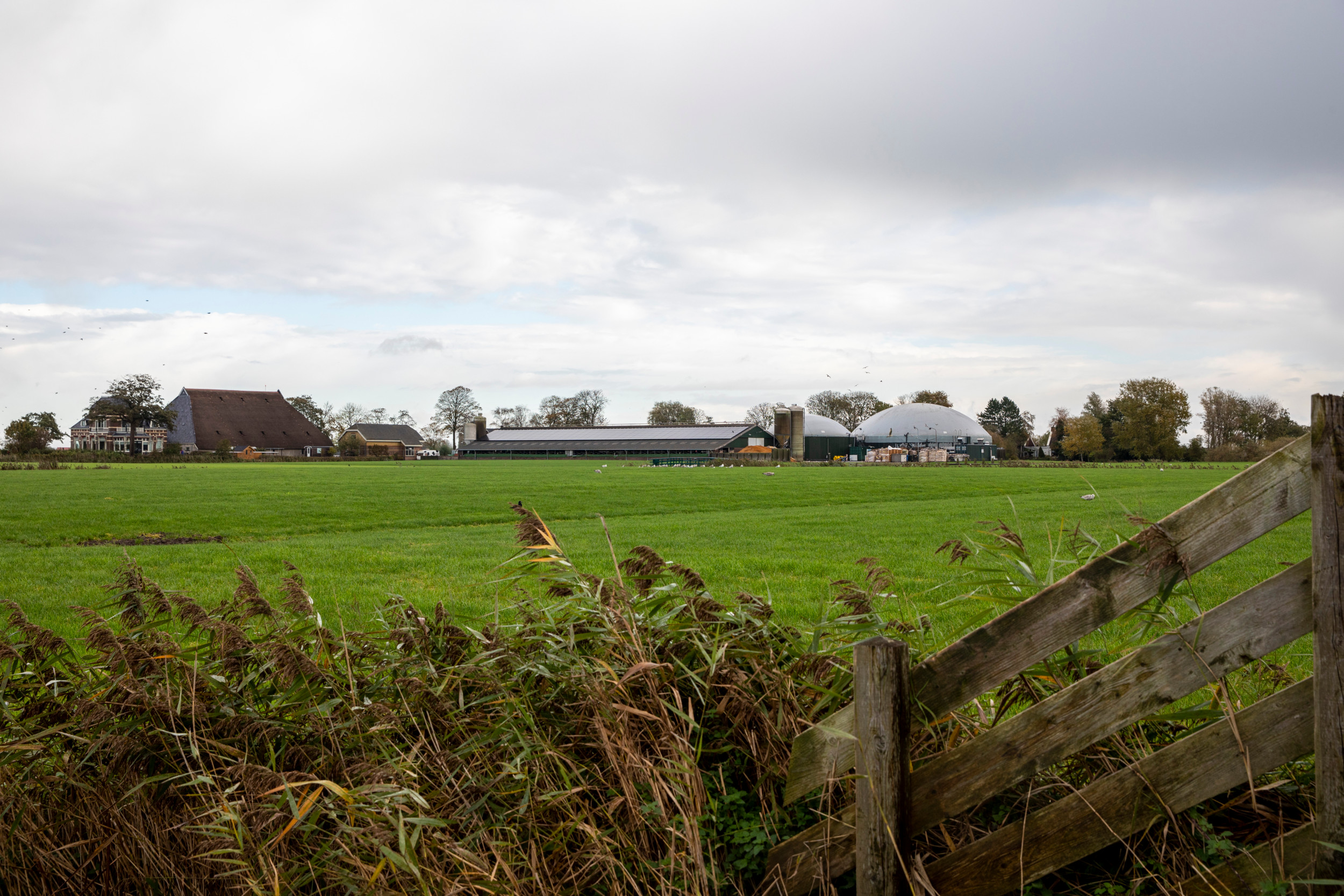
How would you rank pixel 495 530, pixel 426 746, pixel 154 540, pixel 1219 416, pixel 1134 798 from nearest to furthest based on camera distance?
pixel 1134 798
pixel 426 746
pixel 154 540
pixel 495 530
pixel 1219 416

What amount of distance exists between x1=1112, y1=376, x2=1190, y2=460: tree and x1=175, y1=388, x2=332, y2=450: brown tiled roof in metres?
111

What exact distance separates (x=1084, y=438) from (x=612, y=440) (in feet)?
210

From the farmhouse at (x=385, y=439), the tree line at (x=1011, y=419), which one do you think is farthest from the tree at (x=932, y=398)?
the farmhouse at (x=385, y=439)

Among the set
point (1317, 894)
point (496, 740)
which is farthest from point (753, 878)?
point (1317, 894)

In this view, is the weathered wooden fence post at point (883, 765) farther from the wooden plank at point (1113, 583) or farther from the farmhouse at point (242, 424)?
the farmhouse at point (242, 424)

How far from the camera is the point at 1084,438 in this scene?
110 metres

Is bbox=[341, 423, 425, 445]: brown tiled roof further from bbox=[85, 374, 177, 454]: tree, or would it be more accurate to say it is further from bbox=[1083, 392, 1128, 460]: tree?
bbox=[1083, 392, 1128, 460]: tree

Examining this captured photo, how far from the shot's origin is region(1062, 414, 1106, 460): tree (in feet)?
360

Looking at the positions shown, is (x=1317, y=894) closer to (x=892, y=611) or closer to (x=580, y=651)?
(x=580, y=651)

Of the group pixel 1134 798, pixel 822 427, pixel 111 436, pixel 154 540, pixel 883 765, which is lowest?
pixel 154 540

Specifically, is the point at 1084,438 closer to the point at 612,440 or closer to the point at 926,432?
the point at 926,432

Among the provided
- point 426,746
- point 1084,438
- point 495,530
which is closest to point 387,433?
point 1084,438

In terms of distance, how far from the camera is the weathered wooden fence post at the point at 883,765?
108 inches

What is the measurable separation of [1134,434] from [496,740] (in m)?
115
